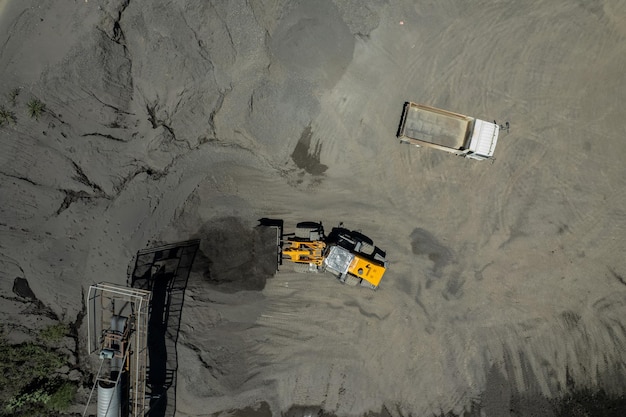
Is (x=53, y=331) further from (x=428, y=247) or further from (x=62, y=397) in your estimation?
(x=428, y=247)

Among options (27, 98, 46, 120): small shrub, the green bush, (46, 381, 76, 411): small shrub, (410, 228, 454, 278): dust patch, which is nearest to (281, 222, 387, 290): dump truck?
(410, 228, 454, 278): dust patch

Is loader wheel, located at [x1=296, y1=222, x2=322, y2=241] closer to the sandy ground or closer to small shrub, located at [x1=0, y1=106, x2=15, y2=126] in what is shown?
the sandy ground

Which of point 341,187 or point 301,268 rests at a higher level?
point 341,187

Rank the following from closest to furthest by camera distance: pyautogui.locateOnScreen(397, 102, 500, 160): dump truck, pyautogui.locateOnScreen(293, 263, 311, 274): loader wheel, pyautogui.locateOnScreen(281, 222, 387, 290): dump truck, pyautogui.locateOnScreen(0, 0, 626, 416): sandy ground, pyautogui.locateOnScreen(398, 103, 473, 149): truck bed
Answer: pyautogui.locateOnScreen(0, 0, 626, 416): sandy ground → pyautogui.locateOnScreen(281, 222, 387, 290): dump truck → pyautogui.locateOnScreen(397, 102, 500, 160): dump truck → pyautogui.locateOnScreen(398, 103, 473, 149): truck bed → pyautogui.locateOnScreen(293, 263, 311, 274): loader wheel

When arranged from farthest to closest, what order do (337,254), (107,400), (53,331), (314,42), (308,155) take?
(308,155), (53,331), (314,42), (337,254), (107,400)

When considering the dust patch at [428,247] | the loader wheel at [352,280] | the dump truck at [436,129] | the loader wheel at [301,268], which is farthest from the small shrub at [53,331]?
the dump truck at [436,129]

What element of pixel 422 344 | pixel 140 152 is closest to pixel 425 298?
pixel 422 344

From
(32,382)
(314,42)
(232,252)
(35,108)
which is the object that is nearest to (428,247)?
(232,252)

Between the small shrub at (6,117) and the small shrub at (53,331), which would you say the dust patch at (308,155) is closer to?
the small shrub at (6,117)
